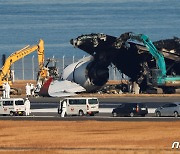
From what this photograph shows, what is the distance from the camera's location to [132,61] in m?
123

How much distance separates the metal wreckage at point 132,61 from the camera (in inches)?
4717

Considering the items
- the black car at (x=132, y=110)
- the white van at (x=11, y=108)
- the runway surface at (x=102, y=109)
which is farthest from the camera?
the white van at (x=11, y=108)

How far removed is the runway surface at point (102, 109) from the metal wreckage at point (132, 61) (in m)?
7.41

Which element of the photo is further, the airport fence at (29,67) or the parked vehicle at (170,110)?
the airport fence at (29,67)

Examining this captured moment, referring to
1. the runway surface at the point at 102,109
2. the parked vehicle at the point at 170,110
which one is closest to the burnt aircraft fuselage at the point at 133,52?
the runway surface at the point at 102,109

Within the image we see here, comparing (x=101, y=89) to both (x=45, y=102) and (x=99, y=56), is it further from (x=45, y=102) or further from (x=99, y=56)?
(x=45, y=102)

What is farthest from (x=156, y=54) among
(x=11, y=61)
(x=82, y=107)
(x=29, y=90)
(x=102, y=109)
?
(x=82, y=107)

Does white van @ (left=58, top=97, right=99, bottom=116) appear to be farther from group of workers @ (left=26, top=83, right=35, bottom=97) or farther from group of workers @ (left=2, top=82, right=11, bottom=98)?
group of workers @ (left=26, top=83, right=35, bottom=97)

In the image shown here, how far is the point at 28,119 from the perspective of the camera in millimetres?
86188

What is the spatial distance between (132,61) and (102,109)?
85.2 ft

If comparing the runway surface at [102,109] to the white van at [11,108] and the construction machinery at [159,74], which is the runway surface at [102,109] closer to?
the white van at [11,108]

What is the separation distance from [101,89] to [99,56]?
4012 mm

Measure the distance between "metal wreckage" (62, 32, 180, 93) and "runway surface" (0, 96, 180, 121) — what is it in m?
7.41

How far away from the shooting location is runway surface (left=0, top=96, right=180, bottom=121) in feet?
282
